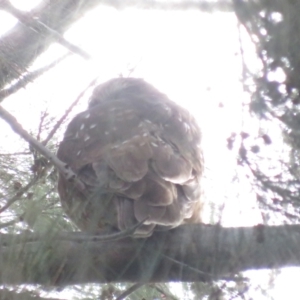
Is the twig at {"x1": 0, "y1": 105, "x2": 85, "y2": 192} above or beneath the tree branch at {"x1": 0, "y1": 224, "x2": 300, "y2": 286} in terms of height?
above

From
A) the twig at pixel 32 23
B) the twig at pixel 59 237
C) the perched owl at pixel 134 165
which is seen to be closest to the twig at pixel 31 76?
the twig at pixel 32 23

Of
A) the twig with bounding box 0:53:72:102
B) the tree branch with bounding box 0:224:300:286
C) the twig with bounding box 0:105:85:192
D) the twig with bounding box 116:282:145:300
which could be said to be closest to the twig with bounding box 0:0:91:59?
the twig with bounding box 0:53:72:102

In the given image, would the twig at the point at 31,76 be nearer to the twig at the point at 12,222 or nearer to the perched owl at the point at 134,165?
the perched owl at the point at 134,165

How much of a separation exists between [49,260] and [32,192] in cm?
46

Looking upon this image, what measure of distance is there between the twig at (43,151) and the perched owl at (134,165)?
6 cm

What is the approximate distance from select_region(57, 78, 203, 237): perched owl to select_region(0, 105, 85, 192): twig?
6cm

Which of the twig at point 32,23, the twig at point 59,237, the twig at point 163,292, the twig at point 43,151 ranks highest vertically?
the twig at point 32,23

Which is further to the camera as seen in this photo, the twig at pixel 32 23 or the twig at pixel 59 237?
the twig at pixel 32 23

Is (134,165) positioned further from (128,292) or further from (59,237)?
(59,237)

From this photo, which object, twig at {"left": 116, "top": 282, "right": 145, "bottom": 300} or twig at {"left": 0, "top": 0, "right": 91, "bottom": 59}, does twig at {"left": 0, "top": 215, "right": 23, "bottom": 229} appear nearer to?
twig at {"left": 116, "top": 282, "right": 145, "bottom": 300}

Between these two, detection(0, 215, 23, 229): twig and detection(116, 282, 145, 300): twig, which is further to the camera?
detection(116, 282, 145, 300): twig

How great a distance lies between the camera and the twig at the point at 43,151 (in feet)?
7.13

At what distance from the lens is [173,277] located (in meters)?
2.00

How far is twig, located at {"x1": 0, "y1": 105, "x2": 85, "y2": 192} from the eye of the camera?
7.13 ft
